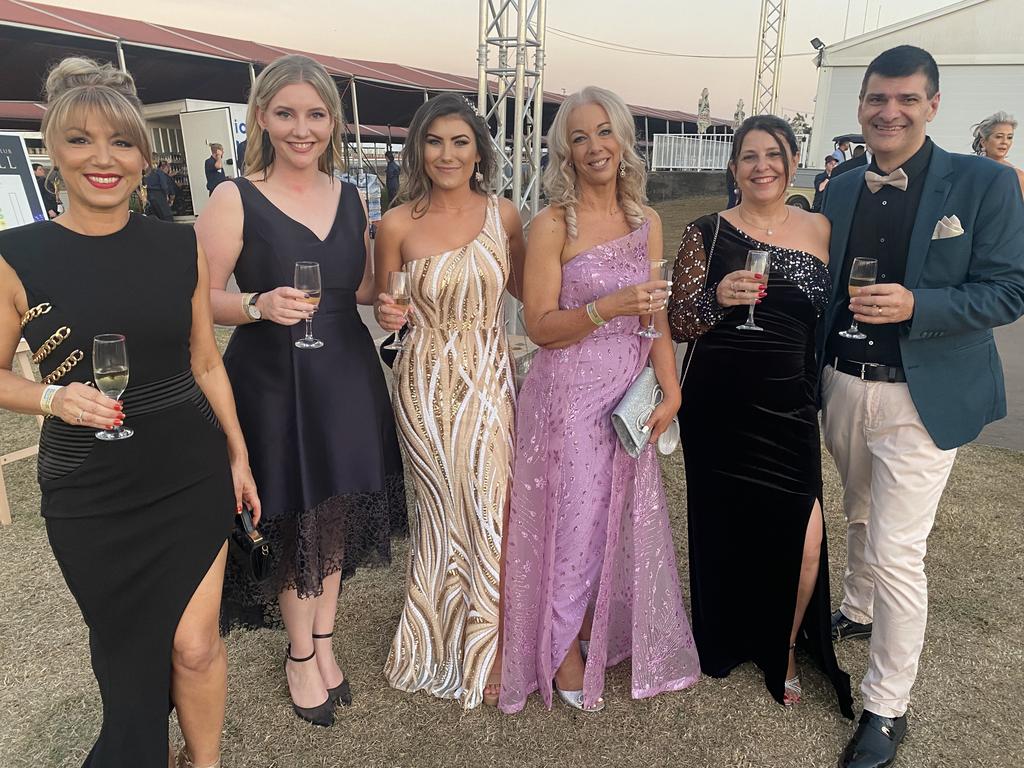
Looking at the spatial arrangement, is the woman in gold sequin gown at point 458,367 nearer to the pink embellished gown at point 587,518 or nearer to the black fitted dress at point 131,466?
the pink embellished gown at point 587,518

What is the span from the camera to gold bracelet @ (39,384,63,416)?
166 centimetres

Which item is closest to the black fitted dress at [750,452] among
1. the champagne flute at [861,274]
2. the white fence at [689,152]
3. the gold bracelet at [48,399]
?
the champagne flute at [861,274]

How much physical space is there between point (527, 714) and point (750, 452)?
4.61 feet

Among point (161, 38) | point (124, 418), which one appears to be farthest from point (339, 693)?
point (161, 38)

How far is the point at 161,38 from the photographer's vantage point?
16781 mm

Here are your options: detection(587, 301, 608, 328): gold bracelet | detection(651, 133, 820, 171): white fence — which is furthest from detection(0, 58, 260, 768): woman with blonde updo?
detection(651, 133, 820, 171): white fence

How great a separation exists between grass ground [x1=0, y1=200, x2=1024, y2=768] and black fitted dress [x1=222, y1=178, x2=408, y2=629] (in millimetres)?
534

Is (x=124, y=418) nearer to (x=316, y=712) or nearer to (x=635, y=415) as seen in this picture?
(x=316, y=712)

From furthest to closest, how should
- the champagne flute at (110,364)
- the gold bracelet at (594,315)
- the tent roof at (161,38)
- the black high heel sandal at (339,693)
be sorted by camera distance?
the tent roof at (161,38) → the black high heel sandal at (339,693) → the gold bracelet at (594,315) → the champagne flute at (110,364)

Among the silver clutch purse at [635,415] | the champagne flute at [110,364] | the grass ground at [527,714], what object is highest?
the champagne flute at [110,364]

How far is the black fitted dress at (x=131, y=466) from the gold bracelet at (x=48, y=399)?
0.37 feet

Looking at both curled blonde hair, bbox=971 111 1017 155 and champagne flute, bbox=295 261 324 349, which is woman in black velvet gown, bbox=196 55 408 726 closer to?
champagne flute, bbox=295 261 324 349

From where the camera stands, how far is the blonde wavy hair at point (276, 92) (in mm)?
2369

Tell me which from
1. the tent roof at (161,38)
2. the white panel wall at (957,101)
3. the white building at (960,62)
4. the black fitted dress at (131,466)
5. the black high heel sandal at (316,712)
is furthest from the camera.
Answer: the white panel wall at (957,101)
